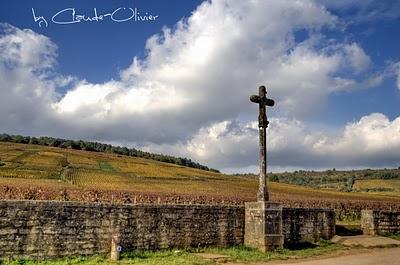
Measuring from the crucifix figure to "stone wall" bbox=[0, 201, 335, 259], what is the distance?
1149 mm

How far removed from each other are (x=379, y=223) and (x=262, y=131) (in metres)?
9.77

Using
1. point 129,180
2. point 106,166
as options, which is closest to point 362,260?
point 129,180

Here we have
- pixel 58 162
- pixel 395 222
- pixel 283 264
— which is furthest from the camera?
pixel 58 162

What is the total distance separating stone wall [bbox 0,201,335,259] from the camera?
41.9 ft

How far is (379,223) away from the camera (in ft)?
78.1

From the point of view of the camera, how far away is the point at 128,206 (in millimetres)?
15086

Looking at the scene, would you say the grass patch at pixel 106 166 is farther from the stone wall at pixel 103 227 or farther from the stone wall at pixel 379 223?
the stone wall at pixel 103 227

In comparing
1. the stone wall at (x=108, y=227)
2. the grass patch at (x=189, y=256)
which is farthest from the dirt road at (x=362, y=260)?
the stone wall at (x=108, y=227)

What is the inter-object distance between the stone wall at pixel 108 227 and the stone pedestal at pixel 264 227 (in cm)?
50

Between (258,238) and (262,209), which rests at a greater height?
(262,209)

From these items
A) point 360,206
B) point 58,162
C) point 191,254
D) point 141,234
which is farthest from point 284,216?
point 58,162

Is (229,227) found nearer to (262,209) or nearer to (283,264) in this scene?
(262,209)

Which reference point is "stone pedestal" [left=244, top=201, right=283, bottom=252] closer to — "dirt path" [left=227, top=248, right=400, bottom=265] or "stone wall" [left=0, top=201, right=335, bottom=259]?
"stone wall" [left=0, top=201, right=335, bottom=259]

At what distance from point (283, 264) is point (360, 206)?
32440mm
